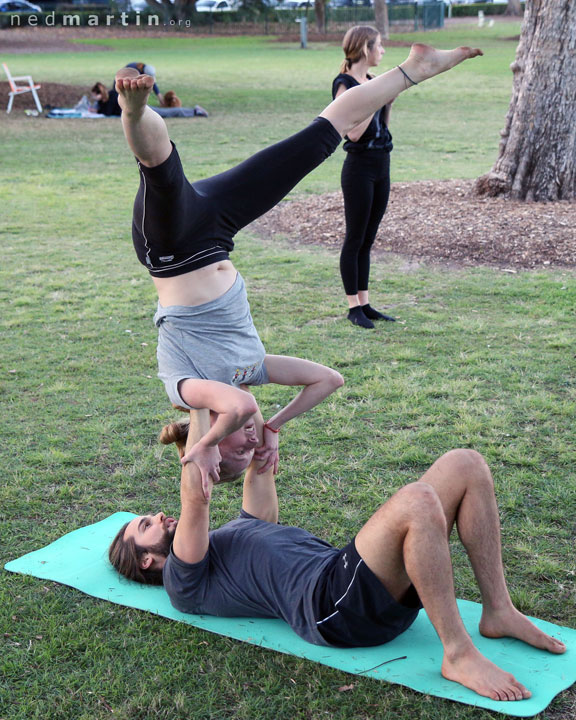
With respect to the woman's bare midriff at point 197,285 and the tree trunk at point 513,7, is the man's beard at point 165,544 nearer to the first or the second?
the woman's bare midriff at point 197,285

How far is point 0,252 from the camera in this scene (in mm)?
9195

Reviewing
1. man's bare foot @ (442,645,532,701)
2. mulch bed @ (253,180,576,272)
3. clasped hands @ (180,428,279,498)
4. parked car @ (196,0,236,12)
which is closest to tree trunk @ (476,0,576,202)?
mulch bed @ (253,180,576,272)

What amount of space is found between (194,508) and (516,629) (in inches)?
50.2

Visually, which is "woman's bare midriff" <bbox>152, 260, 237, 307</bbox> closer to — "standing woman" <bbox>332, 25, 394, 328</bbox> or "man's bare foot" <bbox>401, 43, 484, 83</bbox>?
"man's bare foot" <bbox>401, 43, 484, 83</bbox>

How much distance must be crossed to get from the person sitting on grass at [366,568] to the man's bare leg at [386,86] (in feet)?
4.43

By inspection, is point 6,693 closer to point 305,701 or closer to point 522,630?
point 305,701

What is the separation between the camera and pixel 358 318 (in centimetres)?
677

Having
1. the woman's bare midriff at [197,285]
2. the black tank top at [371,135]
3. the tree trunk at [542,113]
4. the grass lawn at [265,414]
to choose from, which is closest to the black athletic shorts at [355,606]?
the grass lawn at [265,414]

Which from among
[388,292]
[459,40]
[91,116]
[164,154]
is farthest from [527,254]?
[459,40]

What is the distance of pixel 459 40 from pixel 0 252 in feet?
119

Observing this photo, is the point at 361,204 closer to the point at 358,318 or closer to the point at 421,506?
the point at 358,318

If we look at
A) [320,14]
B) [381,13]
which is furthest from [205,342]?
[320,14]

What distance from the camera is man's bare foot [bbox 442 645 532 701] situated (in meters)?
2.73

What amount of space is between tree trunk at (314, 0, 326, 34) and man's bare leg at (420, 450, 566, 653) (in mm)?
50428
